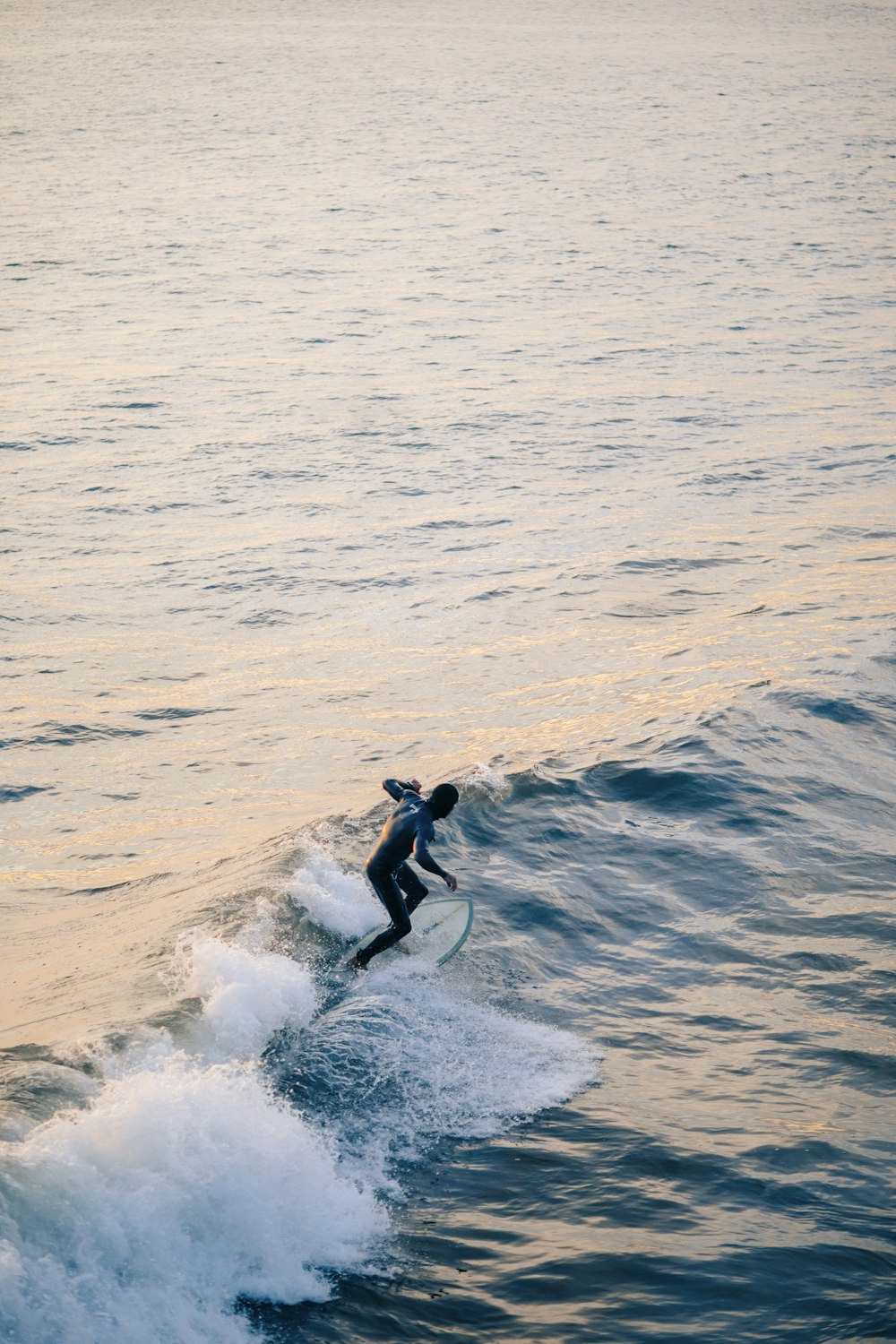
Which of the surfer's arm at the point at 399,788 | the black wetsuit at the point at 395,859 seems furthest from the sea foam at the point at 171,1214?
the surfer's arm at the point at 399,788

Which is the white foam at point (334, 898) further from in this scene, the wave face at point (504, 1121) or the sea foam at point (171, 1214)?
the sea foam at point (171, 1214)

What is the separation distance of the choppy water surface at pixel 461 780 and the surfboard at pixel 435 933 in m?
0.32

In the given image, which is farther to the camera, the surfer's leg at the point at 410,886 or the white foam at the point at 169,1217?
the surfer's leg at the point at 410,886

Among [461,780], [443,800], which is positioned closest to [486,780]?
[461,780]

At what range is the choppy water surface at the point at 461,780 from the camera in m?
8.25

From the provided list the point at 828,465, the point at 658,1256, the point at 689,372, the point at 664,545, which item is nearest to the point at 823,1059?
the point at 658,1256

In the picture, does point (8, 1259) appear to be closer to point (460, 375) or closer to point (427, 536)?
point (427, 536)

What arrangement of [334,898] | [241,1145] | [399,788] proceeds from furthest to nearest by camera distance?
[334,898], [399,788], [241,1145]

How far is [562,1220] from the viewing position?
851 centimetres

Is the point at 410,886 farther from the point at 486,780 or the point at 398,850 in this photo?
the point at 486,780

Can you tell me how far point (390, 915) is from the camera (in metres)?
11.7

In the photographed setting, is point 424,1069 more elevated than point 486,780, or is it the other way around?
point 486,780

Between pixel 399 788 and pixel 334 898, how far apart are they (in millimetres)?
1568

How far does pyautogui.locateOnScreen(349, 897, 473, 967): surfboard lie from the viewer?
11688 mm
